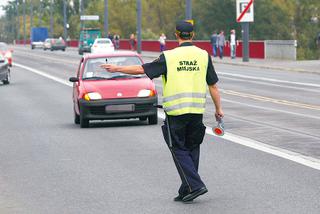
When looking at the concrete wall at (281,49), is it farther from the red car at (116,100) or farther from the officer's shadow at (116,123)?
the red car at (116,100)

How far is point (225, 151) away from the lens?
45.2 ft

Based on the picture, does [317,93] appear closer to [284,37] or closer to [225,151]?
[225,151]

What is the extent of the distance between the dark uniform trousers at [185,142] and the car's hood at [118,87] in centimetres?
848

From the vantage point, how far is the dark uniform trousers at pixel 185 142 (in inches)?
369

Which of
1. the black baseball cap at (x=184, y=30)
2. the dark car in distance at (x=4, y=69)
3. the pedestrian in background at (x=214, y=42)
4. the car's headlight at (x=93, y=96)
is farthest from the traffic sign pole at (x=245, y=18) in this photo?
the black baseball cap at (x=184, y=30)

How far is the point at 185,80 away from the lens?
9.48 m

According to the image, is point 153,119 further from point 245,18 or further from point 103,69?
point 245,18

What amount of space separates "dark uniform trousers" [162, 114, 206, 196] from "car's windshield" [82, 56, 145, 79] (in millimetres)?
9174

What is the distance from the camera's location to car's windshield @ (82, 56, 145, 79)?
1877 centimetres

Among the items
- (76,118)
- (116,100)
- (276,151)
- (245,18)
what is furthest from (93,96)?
(245,18)

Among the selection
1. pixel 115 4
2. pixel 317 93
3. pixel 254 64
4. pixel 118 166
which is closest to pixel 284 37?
pixel 115 4

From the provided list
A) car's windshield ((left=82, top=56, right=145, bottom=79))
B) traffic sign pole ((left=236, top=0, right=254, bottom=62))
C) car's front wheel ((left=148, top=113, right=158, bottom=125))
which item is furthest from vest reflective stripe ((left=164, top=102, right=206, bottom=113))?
traffic sign pole ((left=236, top=0, right=254, bottom=62))

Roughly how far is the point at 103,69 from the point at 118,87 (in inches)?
31.4

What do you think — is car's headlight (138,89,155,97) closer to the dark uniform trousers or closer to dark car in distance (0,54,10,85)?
the dark uniform trousers
